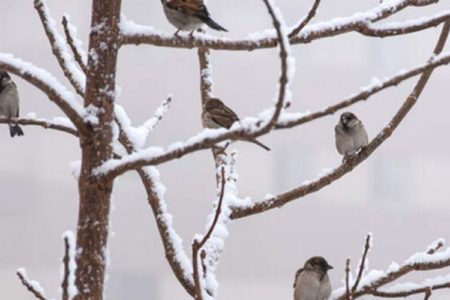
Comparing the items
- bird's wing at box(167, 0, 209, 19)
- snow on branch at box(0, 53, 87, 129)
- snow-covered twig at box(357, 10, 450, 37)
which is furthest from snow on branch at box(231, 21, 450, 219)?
bird's wing at box(167, 0, 209, 19)

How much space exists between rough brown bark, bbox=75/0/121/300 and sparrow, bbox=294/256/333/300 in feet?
4.75

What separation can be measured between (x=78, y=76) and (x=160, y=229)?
257 millimetres

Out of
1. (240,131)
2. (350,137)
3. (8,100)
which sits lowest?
(240,131)

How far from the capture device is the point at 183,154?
31.6 inches

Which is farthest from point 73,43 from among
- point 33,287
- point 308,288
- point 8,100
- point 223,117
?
point 8,100

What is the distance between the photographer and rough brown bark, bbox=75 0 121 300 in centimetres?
90

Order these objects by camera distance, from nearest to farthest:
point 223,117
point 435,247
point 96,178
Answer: point 96,178 < point 435,247 < point 223,117

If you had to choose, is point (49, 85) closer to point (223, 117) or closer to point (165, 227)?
point (165, 227)

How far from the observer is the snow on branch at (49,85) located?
91cm

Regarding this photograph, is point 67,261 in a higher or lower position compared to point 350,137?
lower

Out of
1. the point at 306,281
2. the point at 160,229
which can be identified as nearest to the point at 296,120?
the point at 160,229

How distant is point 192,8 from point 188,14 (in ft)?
0.17

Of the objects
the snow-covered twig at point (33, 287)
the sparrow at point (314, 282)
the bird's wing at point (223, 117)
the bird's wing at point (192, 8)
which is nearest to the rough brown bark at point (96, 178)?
the snow-covered twig at point (33, 287)

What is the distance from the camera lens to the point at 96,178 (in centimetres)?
90
